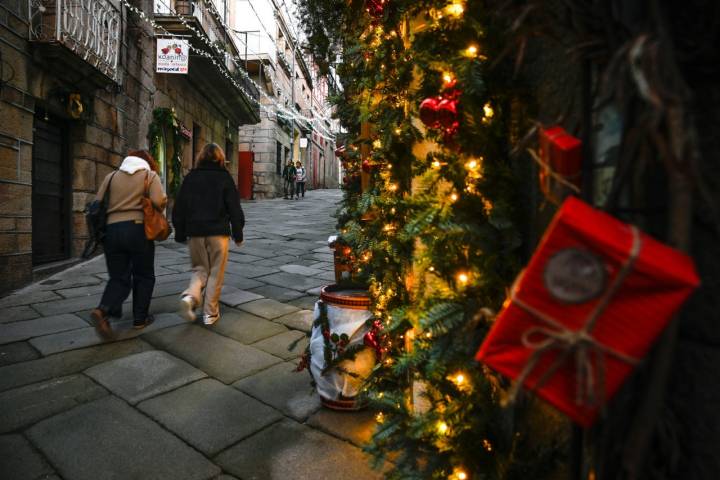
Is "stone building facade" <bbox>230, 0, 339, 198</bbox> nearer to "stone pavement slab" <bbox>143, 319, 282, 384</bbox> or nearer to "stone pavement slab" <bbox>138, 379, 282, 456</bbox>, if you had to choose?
"stone pavement slab" <bbox>143, 319, 282, 384</bbox>

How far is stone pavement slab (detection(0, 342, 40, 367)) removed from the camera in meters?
3.17

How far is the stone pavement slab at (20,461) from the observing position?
1.96m

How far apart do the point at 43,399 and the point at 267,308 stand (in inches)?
84.6

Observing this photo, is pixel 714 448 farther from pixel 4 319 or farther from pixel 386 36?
pixel 4 319

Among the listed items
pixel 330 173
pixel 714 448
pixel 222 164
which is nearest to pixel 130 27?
pixel 222 164

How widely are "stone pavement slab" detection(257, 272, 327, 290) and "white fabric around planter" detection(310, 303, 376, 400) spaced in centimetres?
288

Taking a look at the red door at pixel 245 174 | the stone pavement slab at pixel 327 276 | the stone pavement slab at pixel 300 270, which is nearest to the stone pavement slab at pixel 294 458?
the stone pavement slab at pixel 327 276

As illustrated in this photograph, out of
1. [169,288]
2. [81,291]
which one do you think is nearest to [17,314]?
[81,291]

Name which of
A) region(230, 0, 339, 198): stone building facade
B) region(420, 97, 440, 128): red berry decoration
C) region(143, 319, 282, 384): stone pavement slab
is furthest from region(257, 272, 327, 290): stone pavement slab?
region(230, 0, 339, 198): stone building facade

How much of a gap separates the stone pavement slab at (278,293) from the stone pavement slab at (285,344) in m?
1.11

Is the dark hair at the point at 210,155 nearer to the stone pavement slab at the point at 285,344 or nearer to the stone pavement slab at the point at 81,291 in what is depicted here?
the stone pavement slab at the point at 285,344

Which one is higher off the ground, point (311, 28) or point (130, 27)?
point (130, 27)

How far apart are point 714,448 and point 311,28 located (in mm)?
4064

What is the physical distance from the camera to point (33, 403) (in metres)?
2.58
